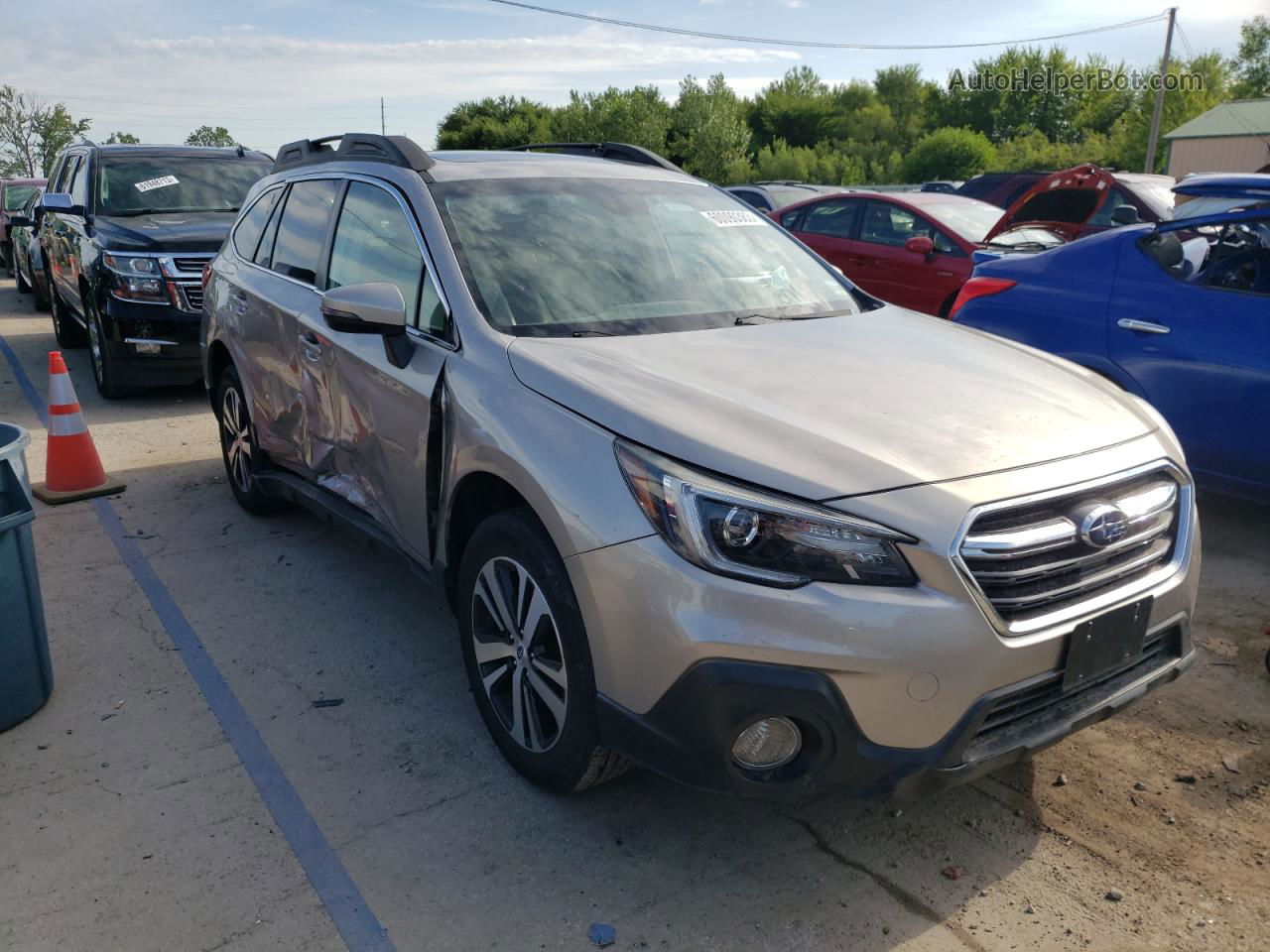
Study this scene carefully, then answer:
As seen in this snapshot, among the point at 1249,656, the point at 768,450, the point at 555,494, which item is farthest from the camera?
the point at 1249,656

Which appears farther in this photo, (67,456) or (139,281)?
(139,281)

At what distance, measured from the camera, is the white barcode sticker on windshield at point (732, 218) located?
13.3ft

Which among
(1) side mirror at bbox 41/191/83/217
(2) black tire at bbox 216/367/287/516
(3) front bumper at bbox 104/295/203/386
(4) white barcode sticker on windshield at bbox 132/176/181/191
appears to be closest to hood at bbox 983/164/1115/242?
(2) black tire at bbox 216/367/287/516

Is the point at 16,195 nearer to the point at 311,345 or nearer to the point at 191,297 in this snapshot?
the point at 191,297

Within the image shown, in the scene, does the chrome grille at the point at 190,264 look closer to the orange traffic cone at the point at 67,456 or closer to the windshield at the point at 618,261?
the orange traffic cone at the point at 67,456

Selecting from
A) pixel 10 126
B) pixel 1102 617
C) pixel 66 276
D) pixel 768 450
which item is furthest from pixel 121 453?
pixel 10 126

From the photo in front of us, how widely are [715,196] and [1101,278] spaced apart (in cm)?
230

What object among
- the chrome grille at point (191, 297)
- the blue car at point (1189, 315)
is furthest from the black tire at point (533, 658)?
the chrome grille at point (191, 297)

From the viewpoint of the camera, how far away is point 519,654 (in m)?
2.94

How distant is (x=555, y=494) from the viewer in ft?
8.71

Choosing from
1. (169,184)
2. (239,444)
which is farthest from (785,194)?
(239,444)

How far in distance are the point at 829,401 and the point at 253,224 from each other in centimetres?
369

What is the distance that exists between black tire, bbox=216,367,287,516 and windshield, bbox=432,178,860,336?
84.1 inches

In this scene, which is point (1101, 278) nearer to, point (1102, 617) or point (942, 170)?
point (1102, 617)
